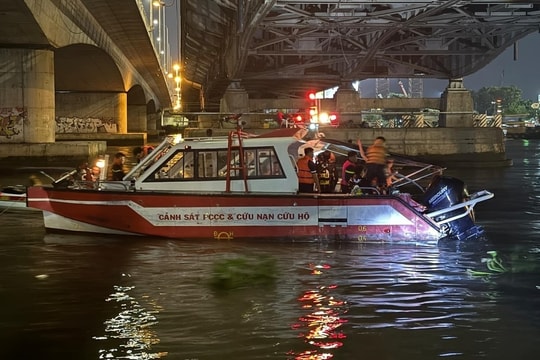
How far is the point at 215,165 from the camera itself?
13.6m

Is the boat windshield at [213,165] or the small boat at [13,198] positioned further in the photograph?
the small boat at [13,198]

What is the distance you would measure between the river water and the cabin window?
1337 millimetres

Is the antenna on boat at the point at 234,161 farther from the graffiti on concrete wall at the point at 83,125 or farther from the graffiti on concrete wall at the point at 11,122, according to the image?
the graffiti on concrete wall at the point at 83,125

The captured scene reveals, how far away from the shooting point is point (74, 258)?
1206cm

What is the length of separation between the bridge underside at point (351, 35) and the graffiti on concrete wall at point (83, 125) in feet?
33.3

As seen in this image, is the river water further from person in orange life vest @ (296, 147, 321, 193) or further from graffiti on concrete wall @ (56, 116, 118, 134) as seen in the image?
graffiti on concrete wall @ (56, 116, 118, 134)

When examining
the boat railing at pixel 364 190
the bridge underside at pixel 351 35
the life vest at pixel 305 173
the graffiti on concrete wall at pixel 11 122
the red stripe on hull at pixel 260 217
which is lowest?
the red stripe on hull at pixel 260 217

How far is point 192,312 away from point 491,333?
11.9ft

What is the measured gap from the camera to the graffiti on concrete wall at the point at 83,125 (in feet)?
196

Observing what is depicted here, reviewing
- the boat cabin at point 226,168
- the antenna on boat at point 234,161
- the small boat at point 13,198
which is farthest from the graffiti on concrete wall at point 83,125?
the antenna on boat at point 234,161

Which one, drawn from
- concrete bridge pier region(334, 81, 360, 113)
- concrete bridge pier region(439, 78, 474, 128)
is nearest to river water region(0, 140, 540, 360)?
concrete bridge pier region(439, 78, 474, 128)

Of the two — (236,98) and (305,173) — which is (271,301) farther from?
(236,98)

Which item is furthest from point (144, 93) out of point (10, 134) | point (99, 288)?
point (99, 288)

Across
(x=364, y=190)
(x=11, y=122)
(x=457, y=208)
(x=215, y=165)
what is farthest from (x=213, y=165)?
(x=11, y=122)
